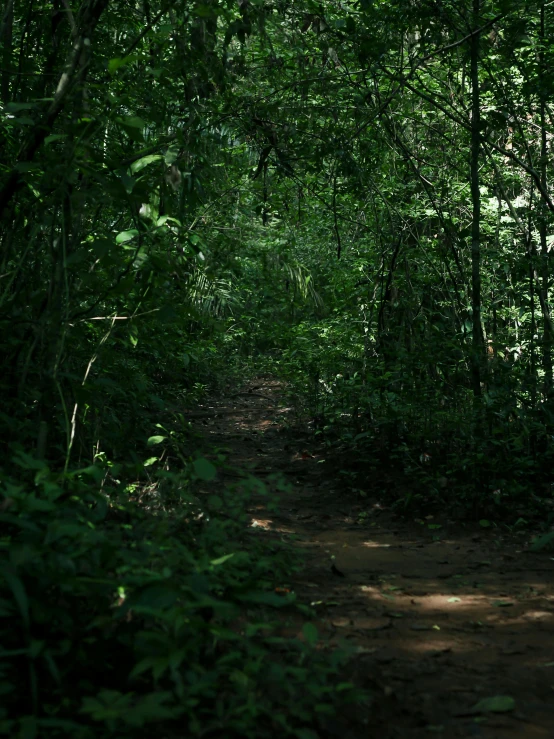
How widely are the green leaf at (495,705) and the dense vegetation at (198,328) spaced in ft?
1.68

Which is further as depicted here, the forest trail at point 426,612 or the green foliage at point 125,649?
the forest trail at point 426,612

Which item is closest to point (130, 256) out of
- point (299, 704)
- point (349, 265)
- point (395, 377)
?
point (299, 704)

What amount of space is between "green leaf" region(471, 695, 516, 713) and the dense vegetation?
1.68ft

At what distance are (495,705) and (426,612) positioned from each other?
1073 mm

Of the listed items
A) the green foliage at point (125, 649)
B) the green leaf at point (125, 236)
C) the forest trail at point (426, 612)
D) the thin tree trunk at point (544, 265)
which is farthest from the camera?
the thin tree trunk at point (544, 265)

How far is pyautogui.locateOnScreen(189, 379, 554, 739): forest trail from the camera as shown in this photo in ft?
8.34

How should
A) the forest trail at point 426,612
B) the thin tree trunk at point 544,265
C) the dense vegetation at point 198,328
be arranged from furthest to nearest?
the thin tree trunk at point 544,265, the forest trail at point 426,612, the dense vegetation at point 198,328

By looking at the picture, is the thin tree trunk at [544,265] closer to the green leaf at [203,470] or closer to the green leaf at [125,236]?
the green leaf at [125,236]

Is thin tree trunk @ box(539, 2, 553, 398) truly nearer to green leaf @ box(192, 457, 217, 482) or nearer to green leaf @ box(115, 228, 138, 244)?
green leaf @ box(115, 228, 138, 244)

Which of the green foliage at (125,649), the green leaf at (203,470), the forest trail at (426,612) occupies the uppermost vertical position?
the green leaf at (203,470)

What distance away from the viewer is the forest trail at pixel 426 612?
254cm

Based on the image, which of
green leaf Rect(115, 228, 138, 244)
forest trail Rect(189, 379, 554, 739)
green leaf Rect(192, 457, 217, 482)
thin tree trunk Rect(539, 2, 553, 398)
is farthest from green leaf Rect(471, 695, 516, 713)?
thin tree trunk Rect(539, 2, 553, 398)

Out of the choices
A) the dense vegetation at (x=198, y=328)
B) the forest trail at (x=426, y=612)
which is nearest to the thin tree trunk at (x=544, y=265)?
the dense vegetation at (x=198, y=328)

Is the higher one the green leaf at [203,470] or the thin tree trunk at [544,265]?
the thin tree trunk at [544,265]
